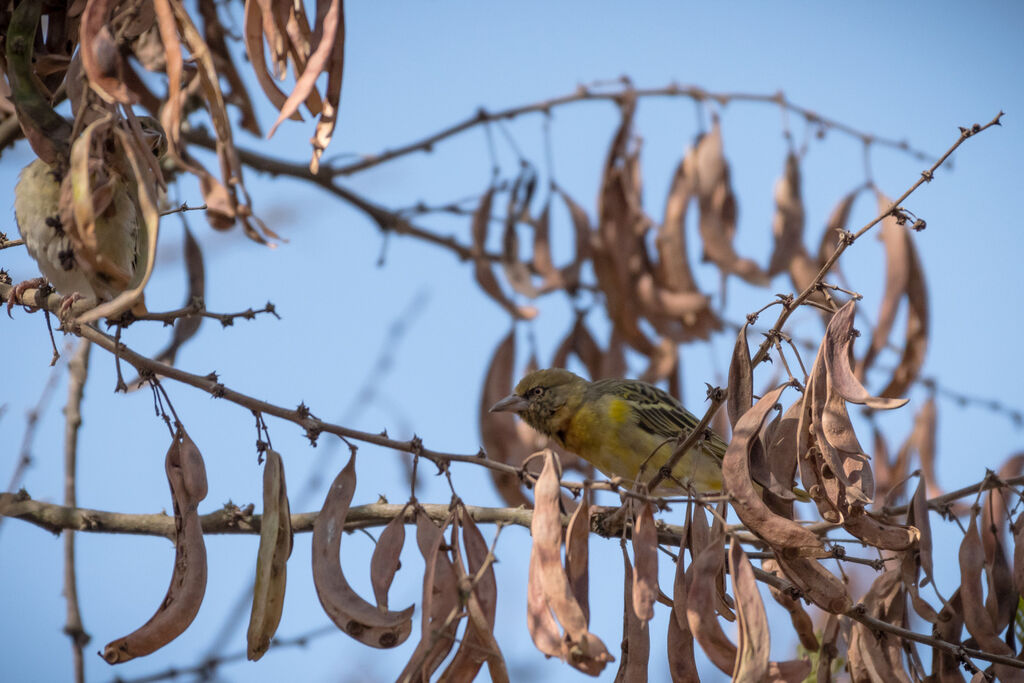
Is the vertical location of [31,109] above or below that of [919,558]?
above

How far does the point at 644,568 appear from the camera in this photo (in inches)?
90.0

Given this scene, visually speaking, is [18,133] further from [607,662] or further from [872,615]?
[872,615]

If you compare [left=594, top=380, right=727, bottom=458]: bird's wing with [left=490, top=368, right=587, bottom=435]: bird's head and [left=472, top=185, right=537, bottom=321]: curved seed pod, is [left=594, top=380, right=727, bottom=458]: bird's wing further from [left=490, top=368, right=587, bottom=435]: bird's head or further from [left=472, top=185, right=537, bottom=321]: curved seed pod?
[left=472, top=185, right=537, bottom=321]: curved seed pod

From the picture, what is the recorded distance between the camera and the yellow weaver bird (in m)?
4.96

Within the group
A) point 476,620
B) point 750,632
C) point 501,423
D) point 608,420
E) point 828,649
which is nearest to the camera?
point 750,632

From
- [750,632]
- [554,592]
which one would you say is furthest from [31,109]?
[750,632]

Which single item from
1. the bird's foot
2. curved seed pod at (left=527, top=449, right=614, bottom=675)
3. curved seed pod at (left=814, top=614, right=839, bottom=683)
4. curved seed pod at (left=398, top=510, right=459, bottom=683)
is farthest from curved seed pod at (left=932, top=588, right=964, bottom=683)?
the bird's foot

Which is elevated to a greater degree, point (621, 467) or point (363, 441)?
point (621, 467)

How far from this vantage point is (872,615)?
9.71ft

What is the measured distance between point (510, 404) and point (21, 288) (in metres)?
2.33

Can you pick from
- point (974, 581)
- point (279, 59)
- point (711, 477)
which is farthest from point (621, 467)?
point (279, 59)

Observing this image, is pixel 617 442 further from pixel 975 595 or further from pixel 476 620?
pixel 476 620

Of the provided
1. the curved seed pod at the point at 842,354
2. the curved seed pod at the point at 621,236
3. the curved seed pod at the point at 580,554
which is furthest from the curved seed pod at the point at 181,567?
the curved seed pod at the point at 621,236

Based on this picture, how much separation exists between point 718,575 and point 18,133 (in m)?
2.52
